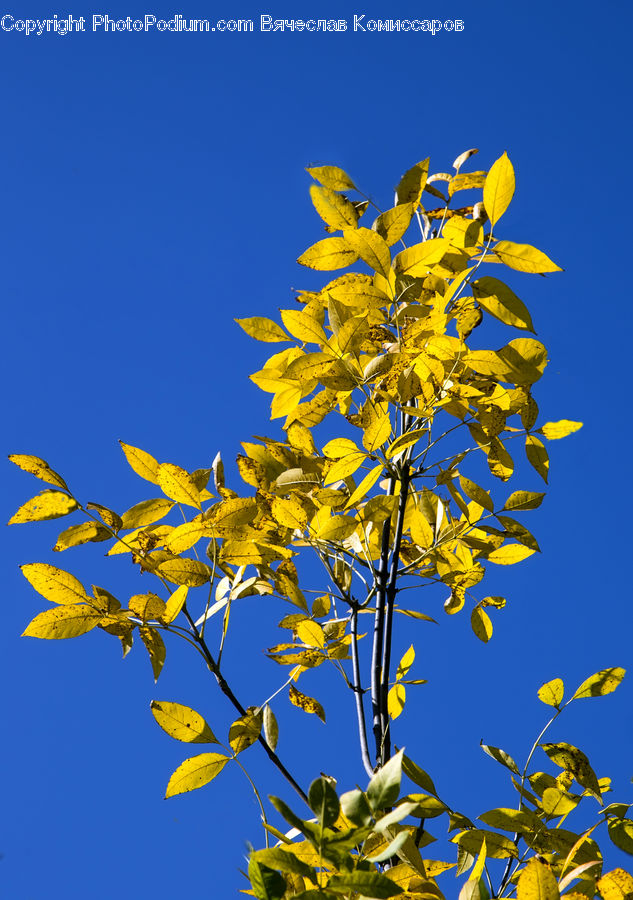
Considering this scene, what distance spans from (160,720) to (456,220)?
0.65m

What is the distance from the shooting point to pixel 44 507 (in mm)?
905

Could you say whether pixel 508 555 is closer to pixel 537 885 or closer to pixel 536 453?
pixel 536 453

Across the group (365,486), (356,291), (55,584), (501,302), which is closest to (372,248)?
(356,291)

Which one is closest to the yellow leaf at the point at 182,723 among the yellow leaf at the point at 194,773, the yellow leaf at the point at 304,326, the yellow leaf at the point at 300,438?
the yellow leaf at the point at 194,773

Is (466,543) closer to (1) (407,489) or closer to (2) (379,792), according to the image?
(1) (407,489)

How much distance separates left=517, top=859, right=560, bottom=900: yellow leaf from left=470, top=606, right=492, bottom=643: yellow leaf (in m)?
0.46

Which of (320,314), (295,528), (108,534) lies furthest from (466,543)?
(108,534)

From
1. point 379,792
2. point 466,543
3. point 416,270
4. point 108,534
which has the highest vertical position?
point 416,270

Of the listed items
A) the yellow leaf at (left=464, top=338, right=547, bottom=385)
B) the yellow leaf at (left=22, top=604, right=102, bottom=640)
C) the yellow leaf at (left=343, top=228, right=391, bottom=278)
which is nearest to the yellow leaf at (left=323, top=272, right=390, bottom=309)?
the yellow leaf at (left=343, top=228, right=391, bottom=278)

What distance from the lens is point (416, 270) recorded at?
90 cm

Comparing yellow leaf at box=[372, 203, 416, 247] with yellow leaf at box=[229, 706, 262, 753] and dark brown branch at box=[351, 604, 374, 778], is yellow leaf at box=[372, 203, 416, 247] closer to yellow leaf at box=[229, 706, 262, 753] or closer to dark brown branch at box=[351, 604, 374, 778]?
dark brown branch at box=[351, 604, 374, 778]

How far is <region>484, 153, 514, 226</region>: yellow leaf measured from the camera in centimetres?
88

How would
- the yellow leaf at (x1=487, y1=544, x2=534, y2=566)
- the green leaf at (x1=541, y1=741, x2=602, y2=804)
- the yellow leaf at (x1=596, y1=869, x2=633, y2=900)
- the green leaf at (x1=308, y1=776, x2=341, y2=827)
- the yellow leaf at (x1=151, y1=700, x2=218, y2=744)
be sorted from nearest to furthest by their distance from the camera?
the green leaf at (x1=308, y1=776, x2=341, y2=827)
the yellow leaf at (x1=596, y1=869, x2=633, y2=900)
the yellow leaf at (x1=151, y1=700, x2=218, y2=744)
the green leaf at (x1=541, y1=741, x2=602, y2=804)
the yellow leaf at (x1=487, y1=544, x2=534, y2=566)

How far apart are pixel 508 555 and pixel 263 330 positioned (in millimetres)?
442
